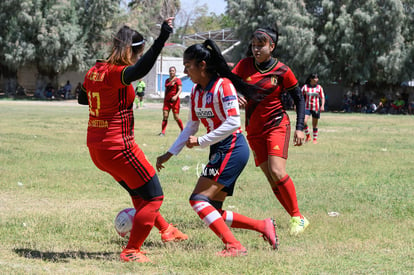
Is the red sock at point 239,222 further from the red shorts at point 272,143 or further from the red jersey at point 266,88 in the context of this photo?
the red jersey at point 266,88

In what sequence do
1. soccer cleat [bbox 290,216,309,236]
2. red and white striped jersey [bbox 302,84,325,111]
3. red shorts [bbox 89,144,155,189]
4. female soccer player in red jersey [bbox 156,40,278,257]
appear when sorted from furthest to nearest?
red and white striped jersey [bbox 302,84,325,111] → soccer cleat [bbox 290,216,309,236] → female soccer player in red jersey [bbox 156,40,278,257] → red shorts [bbox 89,144,155,189]

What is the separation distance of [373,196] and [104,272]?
518 cm

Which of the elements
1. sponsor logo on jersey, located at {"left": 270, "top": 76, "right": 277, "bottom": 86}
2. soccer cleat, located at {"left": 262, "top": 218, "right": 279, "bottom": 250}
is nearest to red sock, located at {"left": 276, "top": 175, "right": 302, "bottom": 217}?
soccer cleat, located at {"left": 262, "top": 218, "right": 279, "bottom": 250}

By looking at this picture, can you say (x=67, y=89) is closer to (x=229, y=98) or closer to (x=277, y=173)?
(x=277, y=173)

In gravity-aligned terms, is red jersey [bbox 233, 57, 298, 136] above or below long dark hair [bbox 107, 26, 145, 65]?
below

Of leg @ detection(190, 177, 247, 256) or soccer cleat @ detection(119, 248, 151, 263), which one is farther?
leg @ detection(190, 177, 247, 256)

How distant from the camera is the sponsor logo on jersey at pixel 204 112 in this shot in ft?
19.0

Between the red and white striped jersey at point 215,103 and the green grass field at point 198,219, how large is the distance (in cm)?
126

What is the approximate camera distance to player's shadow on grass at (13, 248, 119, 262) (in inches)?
228

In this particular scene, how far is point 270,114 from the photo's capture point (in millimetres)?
7137

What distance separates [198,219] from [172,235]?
3.72ft

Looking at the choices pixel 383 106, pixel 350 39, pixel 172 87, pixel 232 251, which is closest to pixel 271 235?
pixel 232 251

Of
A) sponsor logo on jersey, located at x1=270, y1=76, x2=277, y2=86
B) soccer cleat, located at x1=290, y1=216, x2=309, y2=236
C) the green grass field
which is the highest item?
sponsor logo on jersey, located at x1=270, y1=76, x2=277, y2=86

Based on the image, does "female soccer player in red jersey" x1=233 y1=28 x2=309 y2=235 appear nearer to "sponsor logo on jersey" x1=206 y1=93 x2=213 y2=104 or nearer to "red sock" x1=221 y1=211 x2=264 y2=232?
"red sock" x1=221 y1=211 x2=264 y2=232
